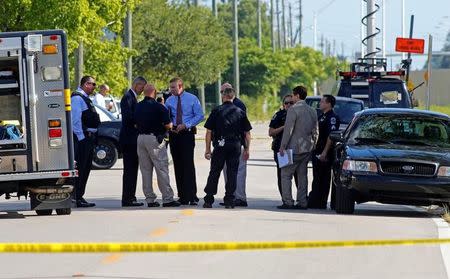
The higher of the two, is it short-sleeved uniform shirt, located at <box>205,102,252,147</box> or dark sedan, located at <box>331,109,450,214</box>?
short-sleeved uniform shirt, located at <box>205,102,252,147</box>

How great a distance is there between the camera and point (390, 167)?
18.5 metres

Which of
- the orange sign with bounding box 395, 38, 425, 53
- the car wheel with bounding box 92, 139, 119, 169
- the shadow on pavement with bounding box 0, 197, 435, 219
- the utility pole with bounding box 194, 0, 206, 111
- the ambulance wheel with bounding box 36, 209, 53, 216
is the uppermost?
the orange sign with bounding box 395, 38, 425, 53

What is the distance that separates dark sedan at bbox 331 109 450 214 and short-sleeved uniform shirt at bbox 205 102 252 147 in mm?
1347

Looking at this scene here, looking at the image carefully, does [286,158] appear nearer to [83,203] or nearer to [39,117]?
[83,203]

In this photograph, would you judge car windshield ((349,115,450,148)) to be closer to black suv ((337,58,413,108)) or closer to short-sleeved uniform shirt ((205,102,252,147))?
short-sleeved uniform shirt ((205,102,252,147))

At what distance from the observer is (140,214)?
61.2ft

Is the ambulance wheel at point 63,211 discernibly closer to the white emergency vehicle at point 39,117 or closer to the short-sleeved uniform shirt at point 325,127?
the white emergency vehicle at point 39,117

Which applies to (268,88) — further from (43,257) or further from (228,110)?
(43,257)

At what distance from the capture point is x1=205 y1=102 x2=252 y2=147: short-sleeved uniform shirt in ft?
64.5

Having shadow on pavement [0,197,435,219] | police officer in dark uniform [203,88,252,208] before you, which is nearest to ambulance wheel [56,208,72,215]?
shadow on pavement [0,197,435,219]

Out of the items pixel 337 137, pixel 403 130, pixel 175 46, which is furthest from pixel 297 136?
pixel 175 46

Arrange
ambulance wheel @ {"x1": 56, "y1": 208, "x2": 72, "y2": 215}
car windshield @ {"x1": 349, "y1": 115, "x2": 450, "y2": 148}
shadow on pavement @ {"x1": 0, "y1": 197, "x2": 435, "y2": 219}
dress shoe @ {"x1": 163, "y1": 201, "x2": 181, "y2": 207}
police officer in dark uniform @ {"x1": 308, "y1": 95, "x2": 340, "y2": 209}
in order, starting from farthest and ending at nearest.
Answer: police officer in dark uniform @ {"x1": 308, "y1": 95, "x2": 340, "y2": 209} < dress shoe @ {"x1": 163, "y1": 201, "x2": 181, "y2": 207} < car windshield @ {"x1": 349, "y1": 115, "x2": 450, "y2": 148} < shadow on pavement @ {"x1": 0, "y1": 197, "x2": 435, "y2": 219} < ambulance wheel @ {"x1": 56, "y1": 208, "x2": 72, "y2": 215}

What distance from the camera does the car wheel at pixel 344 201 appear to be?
18906 millimetres

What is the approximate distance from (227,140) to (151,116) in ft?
3.78
